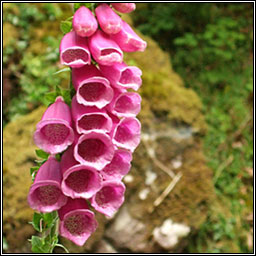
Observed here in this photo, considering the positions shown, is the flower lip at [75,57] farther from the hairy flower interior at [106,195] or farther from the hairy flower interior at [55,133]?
the hairy flower interior at [106,195]

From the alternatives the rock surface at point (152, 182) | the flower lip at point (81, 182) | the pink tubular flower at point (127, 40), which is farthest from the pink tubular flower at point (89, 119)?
the rock surface at point (152, 182)

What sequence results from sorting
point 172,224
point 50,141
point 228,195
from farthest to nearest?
point 228,195
point 172,224
point 50,141

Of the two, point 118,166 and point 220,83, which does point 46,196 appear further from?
point 220,83

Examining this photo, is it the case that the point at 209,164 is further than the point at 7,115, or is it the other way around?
the point at 209,164

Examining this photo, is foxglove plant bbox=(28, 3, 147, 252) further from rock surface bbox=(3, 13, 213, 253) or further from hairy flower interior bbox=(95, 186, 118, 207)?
rock surface bbox=(3, 13, 213, 253)

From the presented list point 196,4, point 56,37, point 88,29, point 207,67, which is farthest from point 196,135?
point 196,4

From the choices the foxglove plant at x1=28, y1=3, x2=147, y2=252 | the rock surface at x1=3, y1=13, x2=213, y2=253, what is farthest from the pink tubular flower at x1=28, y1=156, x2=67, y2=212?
the rock surface at x1=3, y1=13, x2=213, y2=253

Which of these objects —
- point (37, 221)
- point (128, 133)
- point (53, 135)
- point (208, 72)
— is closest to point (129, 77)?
point (128, 133)

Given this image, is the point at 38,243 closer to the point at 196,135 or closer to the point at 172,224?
the point at 172,224
